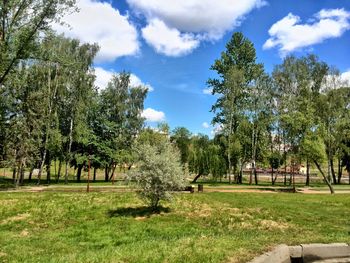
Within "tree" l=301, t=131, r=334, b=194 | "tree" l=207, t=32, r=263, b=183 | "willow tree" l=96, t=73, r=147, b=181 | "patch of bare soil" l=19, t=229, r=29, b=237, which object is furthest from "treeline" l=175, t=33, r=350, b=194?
"patch of bare soil" l=19, t=229, r=29, b=237

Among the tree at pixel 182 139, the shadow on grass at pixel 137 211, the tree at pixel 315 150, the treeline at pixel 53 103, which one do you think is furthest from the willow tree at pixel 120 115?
the shadow on grass at pixel 137 211

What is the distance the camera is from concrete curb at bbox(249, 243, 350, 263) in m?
9.27

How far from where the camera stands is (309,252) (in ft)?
31.8

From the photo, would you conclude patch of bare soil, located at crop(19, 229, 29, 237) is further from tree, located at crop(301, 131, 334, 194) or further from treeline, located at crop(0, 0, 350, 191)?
tree, located at crop(301, 131, 334, 194)

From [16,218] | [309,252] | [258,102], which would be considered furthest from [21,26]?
[258,102]

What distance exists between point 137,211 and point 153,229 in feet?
13.8

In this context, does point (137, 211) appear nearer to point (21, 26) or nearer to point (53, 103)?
point (21, 26)

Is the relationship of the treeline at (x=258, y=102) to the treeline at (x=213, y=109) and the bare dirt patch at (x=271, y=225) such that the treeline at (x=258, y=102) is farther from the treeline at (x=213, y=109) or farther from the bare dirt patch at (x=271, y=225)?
the bare dirt patch at (x=271, y=225)

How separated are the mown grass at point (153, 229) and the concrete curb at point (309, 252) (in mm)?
444

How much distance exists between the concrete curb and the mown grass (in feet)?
1.46

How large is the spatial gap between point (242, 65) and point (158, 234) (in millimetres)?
46371

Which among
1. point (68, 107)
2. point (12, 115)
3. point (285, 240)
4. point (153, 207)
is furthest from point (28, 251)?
point (68, 107)

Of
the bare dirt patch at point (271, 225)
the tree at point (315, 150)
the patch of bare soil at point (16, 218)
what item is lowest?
the patch of bare soil at point (16, 218)

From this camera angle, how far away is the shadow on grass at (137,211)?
61.5 ft
